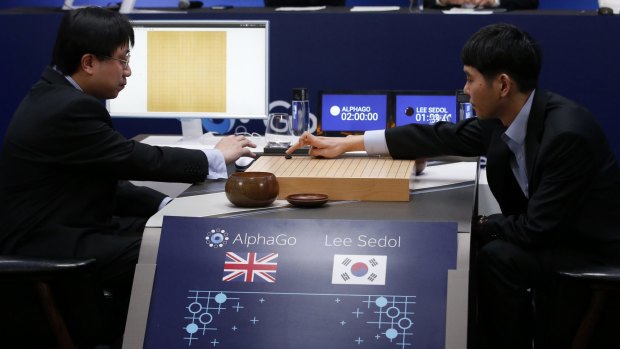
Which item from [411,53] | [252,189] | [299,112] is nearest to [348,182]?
[252,189]

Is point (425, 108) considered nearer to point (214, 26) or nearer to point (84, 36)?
point (214, 26)

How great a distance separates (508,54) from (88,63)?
1.03 meters

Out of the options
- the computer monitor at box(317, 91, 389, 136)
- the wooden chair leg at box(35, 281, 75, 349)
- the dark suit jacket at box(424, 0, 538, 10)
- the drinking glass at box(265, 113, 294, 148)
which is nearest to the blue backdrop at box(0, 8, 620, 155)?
the dark suit jacket at box(424, 0, 538, 10)

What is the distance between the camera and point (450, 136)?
2660mm

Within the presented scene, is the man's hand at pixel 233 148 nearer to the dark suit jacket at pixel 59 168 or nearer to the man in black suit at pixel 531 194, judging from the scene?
the dark suit jacket at pixel 59 168

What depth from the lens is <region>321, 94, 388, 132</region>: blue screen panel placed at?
336cm

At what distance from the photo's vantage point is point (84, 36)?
2.47 metres

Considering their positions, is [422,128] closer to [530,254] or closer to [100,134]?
[530,254]

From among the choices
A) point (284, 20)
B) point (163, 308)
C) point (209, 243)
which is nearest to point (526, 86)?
point (209, 243)

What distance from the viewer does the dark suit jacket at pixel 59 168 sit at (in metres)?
2.31

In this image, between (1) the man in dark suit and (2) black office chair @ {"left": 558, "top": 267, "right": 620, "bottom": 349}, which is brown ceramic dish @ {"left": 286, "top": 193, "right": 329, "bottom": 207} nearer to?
(1) the man in dark suit

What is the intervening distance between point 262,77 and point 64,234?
4.34ft

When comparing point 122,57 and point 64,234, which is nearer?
point 64,234

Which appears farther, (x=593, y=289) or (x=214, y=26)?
(x=214, y=26)
